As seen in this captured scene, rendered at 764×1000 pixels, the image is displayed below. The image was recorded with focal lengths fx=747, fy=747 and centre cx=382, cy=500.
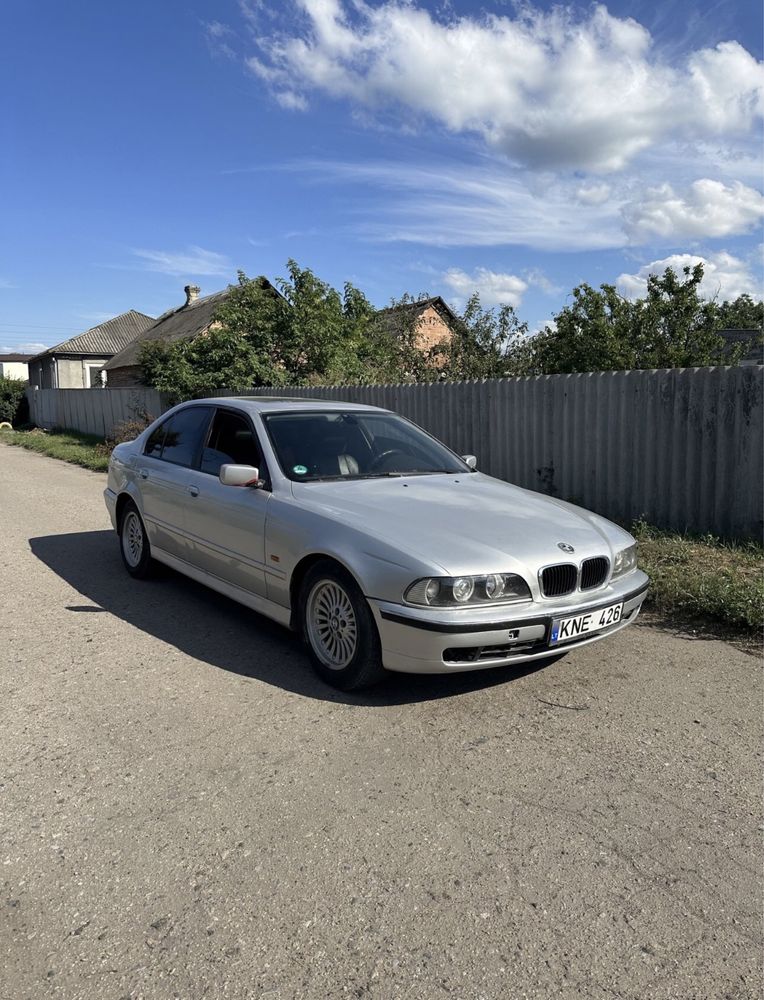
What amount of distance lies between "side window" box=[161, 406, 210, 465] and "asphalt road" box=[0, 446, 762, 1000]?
1595 mm

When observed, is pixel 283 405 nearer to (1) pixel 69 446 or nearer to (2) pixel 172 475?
(2) pixel 172 475

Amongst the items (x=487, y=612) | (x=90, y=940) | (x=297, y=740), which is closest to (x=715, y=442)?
(x=487, y=612)

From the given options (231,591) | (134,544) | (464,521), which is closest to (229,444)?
(231,591)

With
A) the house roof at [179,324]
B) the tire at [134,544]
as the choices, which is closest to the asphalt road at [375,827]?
the tire at [134,544]

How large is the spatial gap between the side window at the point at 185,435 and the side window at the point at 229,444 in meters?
0.17

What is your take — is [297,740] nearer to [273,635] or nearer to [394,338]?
[273,635]

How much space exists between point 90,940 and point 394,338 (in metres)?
19.2

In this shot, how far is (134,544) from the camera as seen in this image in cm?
632

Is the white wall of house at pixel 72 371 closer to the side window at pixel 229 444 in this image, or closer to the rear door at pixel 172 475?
the rear door at pixel 172 475

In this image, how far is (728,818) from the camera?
2902mm

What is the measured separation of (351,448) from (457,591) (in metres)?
1.78

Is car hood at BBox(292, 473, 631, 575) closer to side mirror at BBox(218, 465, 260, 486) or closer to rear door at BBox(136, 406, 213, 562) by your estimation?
side mirror at BBox(218, 465, 260, 486)

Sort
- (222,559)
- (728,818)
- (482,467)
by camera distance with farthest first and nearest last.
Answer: (482,467) < (222,559) < (728,818)

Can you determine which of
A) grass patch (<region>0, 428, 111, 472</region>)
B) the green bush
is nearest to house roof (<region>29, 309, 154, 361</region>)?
the green bush
